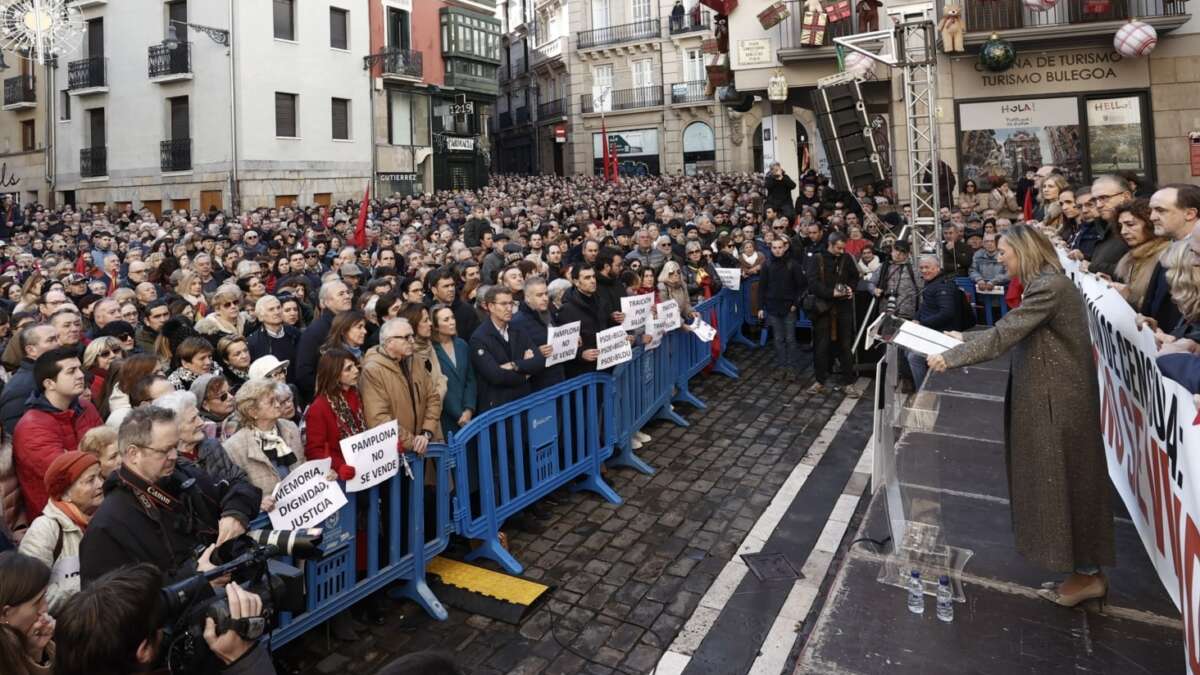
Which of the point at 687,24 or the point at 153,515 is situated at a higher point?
the point at 687,24

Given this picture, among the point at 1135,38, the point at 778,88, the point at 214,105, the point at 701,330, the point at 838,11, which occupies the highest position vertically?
the point at 214,105

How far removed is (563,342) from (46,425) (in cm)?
372

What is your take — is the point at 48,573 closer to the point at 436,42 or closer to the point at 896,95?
the point at 896,95

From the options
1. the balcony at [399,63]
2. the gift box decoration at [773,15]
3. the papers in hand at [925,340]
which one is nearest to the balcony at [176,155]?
the balcony at [399,63]

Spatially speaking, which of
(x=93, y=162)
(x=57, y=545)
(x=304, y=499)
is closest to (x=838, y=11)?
(x=304, y=499)

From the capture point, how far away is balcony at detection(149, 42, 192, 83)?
27.5 metres

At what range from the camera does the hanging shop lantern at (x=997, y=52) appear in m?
17.7

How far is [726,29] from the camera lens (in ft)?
67.2

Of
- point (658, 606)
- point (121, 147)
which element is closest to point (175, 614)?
point (658, 606)

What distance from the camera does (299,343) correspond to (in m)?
6.71

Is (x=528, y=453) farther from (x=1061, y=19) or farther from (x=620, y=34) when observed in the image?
(x=620, y=34)

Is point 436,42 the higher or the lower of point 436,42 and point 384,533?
the higher

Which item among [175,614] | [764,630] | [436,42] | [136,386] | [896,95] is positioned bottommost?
[764,630]

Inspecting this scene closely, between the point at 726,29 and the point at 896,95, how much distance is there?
187 inches
